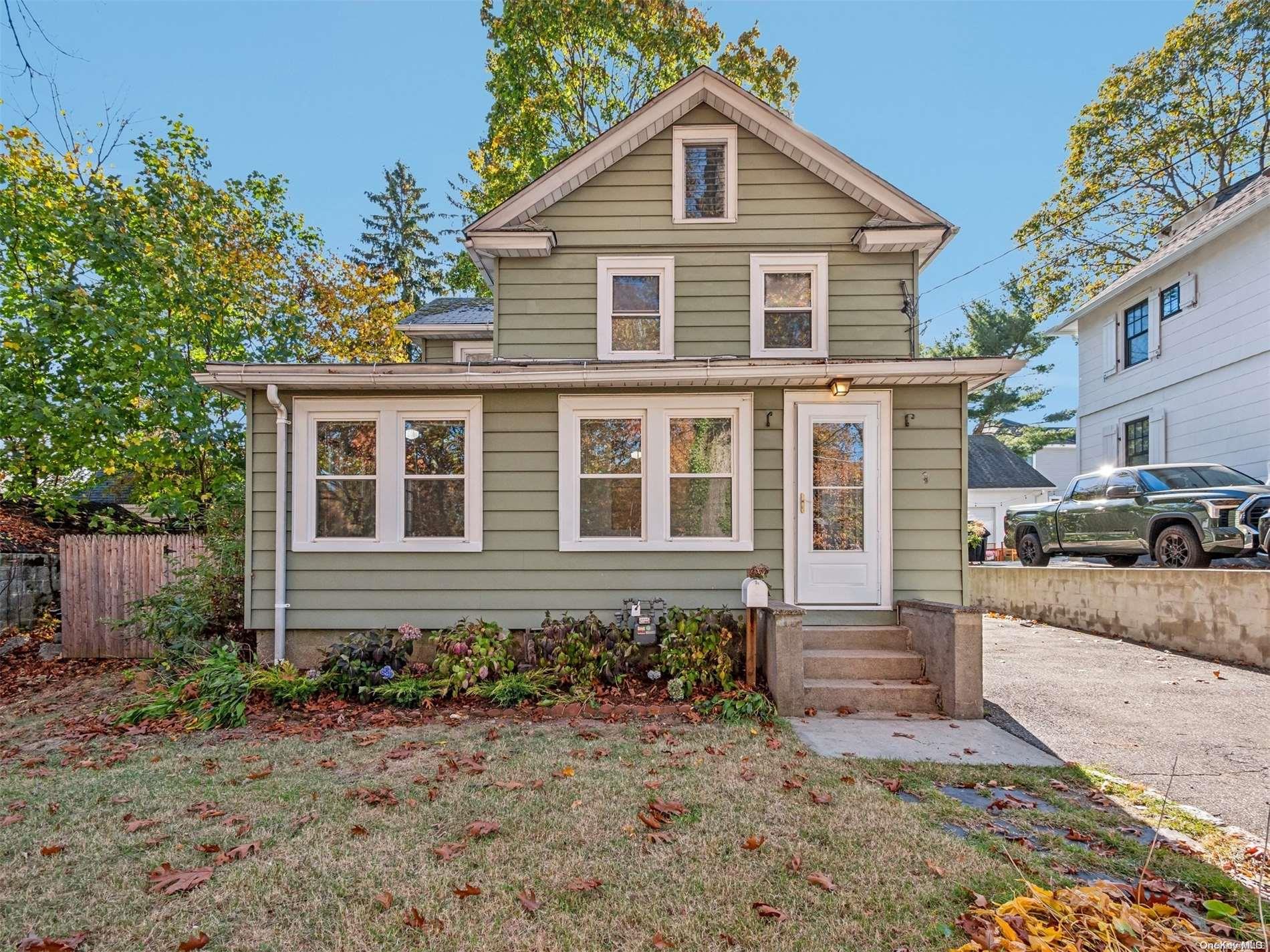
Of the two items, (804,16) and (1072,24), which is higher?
(804,16)

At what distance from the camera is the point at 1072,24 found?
37.9ft

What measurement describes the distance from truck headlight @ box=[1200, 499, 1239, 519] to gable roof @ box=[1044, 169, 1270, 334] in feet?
17.7

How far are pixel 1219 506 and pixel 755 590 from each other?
21.2 feet

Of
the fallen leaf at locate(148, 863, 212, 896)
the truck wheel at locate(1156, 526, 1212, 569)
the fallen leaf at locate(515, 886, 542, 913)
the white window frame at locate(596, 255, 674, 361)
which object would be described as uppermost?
the white window frame at locate(596, 255, 674, 361)

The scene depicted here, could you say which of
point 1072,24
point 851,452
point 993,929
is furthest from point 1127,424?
point 993,929

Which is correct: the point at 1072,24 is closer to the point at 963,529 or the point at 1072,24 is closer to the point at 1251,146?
the point at 1251,146

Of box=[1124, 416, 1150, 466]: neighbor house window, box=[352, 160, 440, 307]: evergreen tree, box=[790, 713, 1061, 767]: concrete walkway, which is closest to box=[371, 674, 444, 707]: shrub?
box=[790, 713, 1061, 767]: concrete walkway

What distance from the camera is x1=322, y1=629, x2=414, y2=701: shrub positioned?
18.9 feet

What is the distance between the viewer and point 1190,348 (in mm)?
11508

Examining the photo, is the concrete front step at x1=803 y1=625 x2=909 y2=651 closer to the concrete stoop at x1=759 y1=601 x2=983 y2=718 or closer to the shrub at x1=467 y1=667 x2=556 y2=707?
the concrete stoop at x1=759 y1=601 x2=983 y2=718

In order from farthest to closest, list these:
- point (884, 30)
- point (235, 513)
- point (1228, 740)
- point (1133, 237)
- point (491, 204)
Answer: point (1133, 237), point (491, 204), point (884, 30), point (235, 513), point (1228, 740)

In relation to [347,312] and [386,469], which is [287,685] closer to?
[386,469]

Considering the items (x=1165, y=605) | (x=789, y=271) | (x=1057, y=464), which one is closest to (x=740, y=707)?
(x=789, y=271)

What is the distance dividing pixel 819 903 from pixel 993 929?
0.64 meters
